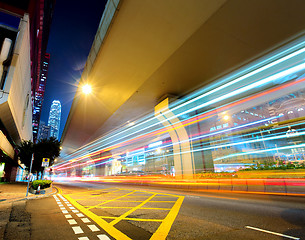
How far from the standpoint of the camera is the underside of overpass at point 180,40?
28.1 ft

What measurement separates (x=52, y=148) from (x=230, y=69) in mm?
29725

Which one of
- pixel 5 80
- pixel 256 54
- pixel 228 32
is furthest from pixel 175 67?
pixel 5 80

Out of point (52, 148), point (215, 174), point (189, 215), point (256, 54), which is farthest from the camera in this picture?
point (52, 148)

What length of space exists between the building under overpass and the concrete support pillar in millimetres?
155

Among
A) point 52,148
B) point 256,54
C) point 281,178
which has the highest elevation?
point 256,54

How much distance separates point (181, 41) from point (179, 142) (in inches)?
421

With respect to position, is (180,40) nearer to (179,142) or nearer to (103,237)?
(103,237)

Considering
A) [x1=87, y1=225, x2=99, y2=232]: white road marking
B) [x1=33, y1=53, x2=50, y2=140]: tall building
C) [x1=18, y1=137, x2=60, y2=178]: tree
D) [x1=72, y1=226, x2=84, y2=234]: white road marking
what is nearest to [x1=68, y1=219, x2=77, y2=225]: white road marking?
[x1=72, y1=226, x2=84, y2=234]: white road marking

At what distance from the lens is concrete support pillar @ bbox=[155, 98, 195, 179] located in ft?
56.1

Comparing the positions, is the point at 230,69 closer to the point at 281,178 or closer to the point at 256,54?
the point at 256,54

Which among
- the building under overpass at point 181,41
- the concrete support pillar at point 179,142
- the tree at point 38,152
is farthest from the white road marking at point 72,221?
the tree at point 38,152

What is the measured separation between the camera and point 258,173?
40.9ft

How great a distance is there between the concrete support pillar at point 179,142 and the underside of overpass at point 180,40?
2.41 m

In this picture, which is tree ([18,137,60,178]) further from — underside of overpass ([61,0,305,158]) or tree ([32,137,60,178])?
underside of overpass ([61,0,305,158])
